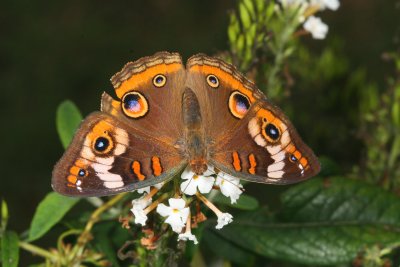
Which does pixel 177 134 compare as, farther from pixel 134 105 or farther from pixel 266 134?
pixel 266 134

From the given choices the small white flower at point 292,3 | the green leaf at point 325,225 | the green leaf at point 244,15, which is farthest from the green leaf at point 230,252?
the small white flower at point 292,3

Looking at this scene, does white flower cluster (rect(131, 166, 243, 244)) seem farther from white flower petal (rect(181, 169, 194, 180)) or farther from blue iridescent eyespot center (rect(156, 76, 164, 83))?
blue iridescent eyespot center (rect(156, 76, 164, 83))

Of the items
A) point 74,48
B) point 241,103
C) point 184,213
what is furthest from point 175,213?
point 74,48

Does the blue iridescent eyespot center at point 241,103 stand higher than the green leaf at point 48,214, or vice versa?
the blue iridescent eyespot center at point 241,103

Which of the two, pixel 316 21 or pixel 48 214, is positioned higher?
pixel 316 21

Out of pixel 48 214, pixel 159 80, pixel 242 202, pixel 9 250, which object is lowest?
pixel 9 250

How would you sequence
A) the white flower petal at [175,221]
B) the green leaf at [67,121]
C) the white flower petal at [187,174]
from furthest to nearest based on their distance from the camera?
the green leaf at [67,121] → the white flower petal at [187,174] → the white flower petal at [175,221]

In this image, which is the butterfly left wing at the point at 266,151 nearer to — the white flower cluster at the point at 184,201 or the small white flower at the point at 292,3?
the white flower cluster at the point at 184,201
